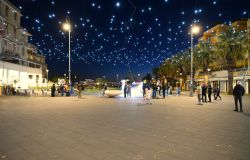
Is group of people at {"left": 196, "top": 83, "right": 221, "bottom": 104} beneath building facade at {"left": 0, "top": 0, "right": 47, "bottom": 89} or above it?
beneath

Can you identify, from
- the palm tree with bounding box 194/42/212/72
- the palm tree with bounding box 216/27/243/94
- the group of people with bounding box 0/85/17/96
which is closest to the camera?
the group of people with bounding box 0/85/17/96

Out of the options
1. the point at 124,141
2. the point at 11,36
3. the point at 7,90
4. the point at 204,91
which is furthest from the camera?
the point at 11,36

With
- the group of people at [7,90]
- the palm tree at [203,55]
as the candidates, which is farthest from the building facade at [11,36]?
the palm tree at [203,55]

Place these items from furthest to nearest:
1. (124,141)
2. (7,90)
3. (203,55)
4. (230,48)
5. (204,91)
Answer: (203,55) → (230,48) → (7,90) → (204,91) → (124,141)

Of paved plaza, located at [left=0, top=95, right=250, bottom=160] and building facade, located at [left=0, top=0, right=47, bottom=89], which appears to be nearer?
paved plaza, located at [left=0, top=95, right=250, bottom=160]

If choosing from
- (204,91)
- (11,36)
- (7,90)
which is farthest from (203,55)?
(7,90)

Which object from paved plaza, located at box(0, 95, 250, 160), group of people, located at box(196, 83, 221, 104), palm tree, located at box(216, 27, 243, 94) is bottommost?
paved plaza, located at box(0, 95, 250, 160)

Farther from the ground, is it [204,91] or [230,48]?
[230,48]

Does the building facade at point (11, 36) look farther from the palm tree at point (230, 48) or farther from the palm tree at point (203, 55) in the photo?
the palm tree at point (203, 55)

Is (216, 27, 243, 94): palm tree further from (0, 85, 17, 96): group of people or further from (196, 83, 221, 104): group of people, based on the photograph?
(0, 85, 17, 96): group of people

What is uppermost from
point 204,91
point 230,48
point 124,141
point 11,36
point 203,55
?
point 11,36

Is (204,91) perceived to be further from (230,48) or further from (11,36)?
(11,36)

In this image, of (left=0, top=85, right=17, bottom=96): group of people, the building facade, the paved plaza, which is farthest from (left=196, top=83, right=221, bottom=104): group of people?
the building facade

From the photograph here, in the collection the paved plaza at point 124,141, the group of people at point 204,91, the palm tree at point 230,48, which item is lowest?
the paved plaza at point 124,141
